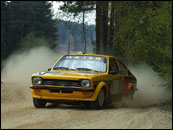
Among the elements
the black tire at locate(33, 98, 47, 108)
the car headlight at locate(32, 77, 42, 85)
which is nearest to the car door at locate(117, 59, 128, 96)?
the black tire at locate(33, 98, 47, 108)

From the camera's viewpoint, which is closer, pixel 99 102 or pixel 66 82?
pixel 66 82

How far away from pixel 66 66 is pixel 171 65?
10.2 ft

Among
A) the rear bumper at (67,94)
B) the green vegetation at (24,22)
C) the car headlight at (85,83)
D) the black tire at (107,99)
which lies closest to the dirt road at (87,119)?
the rear bumper at (67,94)

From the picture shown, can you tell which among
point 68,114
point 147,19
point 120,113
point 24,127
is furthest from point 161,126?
point 147,19

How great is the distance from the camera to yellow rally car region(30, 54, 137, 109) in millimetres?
11484

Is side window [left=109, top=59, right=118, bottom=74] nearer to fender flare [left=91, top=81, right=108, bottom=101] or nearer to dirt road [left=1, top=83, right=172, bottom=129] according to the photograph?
fender flare [left=91, top=81, right=108, bottom=101]

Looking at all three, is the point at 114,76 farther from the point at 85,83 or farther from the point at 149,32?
the point at 149,32

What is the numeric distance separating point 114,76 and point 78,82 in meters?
1.82

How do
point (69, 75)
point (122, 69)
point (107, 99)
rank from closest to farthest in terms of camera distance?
point (69, 75) < point (107, 99) < point (122, 69)

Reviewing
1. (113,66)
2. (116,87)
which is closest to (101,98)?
(116,87)

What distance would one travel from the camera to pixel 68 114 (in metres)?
10.6

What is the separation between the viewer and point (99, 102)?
38.8ft

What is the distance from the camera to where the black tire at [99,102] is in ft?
38.2

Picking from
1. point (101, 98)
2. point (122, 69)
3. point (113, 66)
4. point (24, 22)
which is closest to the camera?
point (101, 98)
